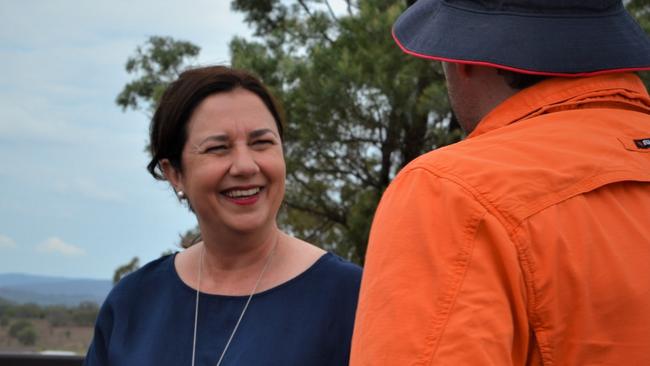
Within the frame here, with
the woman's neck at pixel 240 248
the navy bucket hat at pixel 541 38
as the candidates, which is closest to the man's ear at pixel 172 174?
the woman's neck at pixel 240 248

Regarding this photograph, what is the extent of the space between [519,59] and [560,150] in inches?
6.4

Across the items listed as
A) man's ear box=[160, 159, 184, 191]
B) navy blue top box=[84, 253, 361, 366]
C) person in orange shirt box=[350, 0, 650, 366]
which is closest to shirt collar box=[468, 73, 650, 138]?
person in orange shirt box=[350, 0, 650, 366]

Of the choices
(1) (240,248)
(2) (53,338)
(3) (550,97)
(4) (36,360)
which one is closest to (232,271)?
(1) (240,248)

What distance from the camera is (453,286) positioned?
3.84 feet

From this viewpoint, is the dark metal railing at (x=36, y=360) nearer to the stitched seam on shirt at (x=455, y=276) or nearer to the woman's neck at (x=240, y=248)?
the woman's neck at (x=240, y=248)

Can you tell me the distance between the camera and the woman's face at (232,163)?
7.73 feet

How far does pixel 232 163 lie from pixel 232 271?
334mm

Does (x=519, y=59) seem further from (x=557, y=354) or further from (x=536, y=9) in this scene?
(x=557, y=354)

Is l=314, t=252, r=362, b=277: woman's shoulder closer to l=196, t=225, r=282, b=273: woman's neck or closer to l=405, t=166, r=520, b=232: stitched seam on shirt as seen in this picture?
l=196, t=225, r=282, b=273: woman's neck

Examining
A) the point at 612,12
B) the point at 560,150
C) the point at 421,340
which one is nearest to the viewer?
the point at 421,340

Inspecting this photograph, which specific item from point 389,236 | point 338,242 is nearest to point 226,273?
point 389,236

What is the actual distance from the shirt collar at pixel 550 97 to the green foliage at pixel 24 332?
5.85 metres

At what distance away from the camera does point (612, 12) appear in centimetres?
142

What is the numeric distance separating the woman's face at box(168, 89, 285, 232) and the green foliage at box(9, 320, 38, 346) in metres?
4.66
